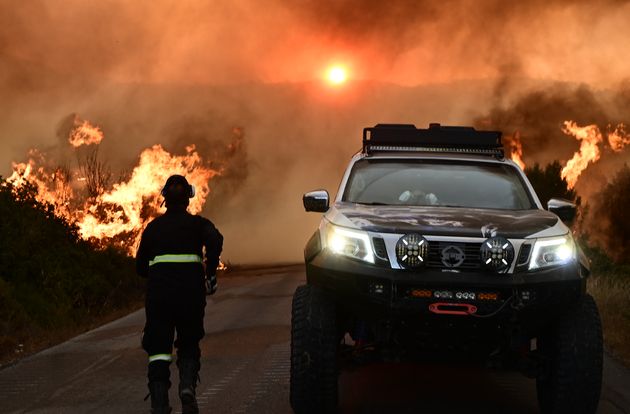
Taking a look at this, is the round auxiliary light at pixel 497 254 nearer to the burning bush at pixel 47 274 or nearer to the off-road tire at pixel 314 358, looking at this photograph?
the off-road tire at pixel 314 358

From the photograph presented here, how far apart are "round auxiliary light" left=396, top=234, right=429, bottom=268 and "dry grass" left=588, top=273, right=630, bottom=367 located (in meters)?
4.87

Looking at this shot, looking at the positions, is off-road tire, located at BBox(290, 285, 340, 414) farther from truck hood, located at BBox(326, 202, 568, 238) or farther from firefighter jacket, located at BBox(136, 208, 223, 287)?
firefighter jacket, located at BBox(136, 208, 223, 287)

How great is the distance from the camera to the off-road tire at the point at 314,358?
6.86 metres

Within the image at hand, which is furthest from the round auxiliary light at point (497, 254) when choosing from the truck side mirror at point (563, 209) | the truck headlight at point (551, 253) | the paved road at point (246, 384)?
the paved road at point (246, 384)

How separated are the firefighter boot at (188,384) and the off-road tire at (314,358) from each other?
0.71 metres

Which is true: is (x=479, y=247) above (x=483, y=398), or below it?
above

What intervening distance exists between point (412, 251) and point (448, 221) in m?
0.49

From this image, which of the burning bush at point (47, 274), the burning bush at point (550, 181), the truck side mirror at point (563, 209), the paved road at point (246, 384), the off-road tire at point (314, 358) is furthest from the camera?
the burning bush at point (550, 181)

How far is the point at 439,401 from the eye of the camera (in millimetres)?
8133

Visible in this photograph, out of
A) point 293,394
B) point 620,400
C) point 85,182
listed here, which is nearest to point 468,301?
point 293,394

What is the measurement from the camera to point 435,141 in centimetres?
920

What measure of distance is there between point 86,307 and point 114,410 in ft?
49.0

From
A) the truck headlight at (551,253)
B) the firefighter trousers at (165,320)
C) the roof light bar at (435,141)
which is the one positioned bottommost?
the firefighter trousers at (165,320)

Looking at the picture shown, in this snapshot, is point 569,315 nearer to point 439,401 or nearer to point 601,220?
point 439,401
